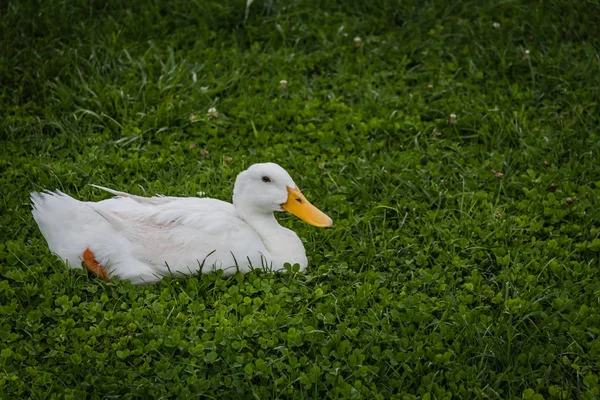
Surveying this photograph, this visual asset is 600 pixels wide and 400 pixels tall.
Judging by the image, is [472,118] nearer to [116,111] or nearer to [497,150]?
[497,150]

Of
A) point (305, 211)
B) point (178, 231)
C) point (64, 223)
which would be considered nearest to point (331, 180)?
point (305, 211)

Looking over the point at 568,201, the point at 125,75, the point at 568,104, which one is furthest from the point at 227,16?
the point at 568,201

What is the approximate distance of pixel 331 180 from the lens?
5.30 meters

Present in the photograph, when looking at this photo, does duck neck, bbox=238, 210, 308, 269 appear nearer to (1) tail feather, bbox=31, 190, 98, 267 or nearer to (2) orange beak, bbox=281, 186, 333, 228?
(2) orange beak, bbox=281, 186, 333, 228

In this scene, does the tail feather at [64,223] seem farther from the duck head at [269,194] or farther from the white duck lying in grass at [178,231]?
the duck head at [269,194]

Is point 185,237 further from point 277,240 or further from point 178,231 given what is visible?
point 277,240

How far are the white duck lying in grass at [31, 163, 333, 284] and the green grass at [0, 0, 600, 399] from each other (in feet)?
0.34

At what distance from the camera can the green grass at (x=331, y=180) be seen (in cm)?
380

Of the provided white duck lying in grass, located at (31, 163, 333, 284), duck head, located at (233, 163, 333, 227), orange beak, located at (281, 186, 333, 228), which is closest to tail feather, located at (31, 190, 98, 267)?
white duck lying in grass, located at (31, 163, 333, 284)

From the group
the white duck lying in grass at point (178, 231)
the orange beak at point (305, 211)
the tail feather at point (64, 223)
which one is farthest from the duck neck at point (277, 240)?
the tail feather at point (64, 223)

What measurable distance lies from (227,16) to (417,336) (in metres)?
3.82

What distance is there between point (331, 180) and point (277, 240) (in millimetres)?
969

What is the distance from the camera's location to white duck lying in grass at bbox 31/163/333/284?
427 cm

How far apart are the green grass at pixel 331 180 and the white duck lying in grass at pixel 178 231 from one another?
103 mm
